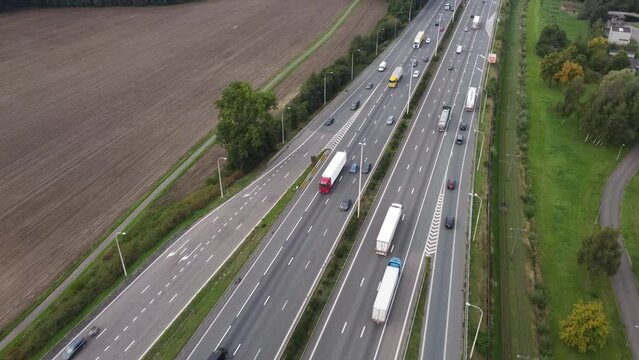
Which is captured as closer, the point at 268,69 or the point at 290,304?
the point at 290,304

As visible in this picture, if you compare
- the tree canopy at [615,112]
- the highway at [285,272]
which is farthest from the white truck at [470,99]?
the tree canopy at [615,112]

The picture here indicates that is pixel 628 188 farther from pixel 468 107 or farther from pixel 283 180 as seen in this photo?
pixel 283 180

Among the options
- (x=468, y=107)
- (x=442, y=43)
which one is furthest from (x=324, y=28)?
(x=468, y=107)

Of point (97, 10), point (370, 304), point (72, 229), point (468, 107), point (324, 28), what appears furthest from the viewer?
point (97, 10)

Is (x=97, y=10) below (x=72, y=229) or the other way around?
the other way around

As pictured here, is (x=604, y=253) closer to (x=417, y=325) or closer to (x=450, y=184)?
(x=450, y=184)

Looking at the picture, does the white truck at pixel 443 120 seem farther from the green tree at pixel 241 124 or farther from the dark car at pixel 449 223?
the green tree at pixel 241 124

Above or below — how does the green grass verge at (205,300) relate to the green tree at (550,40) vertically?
below
